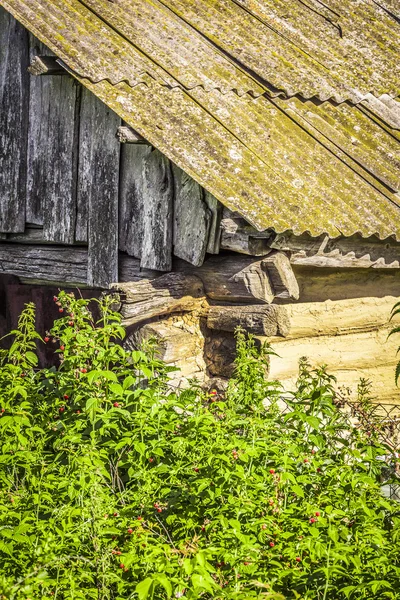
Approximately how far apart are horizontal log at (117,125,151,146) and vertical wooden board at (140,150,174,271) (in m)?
0.24

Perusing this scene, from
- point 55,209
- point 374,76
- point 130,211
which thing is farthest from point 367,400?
point 374,76

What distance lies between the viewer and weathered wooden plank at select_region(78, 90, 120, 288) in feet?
21.9

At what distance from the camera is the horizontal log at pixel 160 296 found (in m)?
6.06

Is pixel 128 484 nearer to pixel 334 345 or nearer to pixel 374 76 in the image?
pixel 334 345

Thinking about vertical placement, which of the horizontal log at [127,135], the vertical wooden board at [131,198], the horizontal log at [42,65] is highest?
the horizontal log at [42,65]

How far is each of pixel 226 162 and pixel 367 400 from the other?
2335 millimetres

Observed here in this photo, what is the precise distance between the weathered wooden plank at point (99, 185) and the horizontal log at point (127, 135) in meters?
0.47

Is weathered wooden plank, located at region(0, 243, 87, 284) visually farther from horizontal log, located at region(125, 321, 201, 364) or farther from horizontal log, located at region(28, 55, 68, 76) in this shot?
horizontal log, located at region(28, 55, 68, 76)

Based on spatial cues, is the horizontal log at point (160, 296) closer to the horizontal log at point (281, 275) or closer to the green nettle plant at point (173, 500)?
the horizontal log at point (281, 275)

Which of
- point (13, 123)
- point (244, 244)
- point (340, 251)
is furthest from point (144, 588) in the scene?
point (13, 123)

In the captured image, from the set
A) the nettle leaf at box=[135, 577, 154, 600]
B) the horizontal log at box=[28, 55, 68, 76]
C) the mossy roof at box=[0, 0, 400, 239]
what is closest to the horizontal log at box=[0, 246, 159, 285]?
the mossy roof at box=[0, 0, 400, 239]

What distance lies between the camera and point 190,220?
6195mm

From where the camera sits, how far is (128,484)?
4199 mm

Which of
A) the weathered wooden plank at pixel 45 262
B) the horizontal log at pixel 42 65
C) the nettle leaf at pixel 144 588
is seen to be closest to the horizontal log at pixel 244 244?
the weathered wooden plank at pixel 45 262
